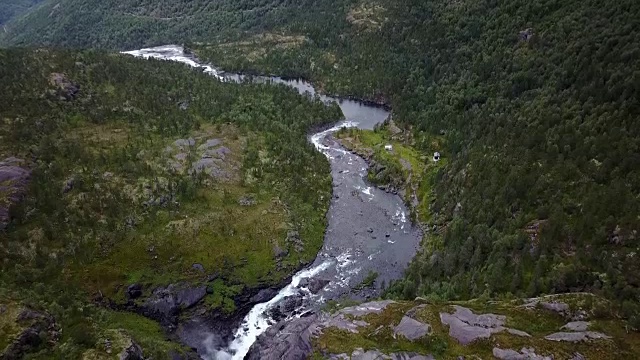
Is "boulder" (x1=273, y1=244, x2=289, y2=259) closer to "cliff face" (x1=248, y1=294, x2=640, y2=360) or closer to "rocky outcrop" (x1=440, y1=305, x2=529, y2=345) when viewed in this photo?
"cliff face" (x1=248, y1=294, x2=640, y2=360)

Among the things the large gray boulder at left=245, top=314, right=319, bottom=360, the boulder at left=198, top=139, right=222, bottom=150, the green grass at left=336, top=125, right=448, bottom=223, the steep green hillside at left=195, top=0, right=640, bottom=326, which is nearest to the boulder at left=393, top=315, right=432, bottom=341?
the large gray boulder at left=245, top=314, right=319, bottom=360

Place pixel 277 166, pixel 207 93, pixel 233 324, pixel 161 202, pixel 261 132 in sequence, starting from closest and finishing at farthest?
pixel 233 324, pixel 161 202, pixel 277 166, pixel 261 132, pixel 207 93

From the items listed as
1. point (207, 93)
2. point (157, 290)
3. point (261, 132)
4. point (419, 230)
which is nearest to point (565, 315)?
point (419, 230)

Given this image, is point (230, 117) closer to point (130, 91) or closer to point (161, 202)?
point (130, 91)

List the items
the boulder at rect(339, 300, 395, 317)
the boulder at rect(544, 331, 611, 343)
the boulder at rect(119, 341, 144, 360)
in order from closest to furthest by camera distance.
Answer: the boulder at rect(544, 331, 611, 343) < the boulder at rect(119, 341, 144, 360) < the boulder at rect(339, 300, 395, 317)

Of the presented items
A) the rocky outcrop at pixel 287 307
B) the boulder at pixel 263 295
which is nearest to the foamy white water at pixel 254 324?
the boulder at pixel 263 295
